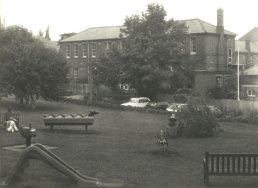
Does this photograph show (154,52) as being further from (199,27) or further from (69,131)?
(69,131)

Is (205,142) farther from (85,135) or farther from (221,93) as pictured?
(221,93)

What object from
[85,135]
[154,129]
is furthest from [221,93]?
[85,135]

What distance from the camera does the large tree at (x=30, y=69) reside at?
3478cm

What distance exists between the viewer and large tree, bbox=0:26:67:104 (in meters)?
34.8

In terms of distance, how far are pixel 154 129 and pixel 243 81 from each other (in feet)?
84.7

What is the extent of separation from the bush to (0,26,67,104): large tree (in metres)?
17.2

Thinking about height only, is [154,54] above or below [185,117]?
above

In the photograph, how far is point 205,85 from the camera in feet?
165

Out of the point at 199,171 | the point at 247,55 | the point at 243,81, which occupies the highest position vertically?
the point at 247,55

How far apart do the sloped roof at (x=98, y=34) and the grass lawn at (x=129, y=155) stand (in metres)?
33.6

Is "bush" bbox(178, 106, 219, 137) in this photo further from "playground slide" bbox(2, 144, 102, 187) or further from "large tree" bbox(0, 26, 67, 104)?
"large tree" bbox(0, 26, 67, 104)

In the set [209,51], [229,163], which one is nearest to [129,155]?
[229,163]

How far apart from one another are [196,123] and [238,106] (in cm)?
1358

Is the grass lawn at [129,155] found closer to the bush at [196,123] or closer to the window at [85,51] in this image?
the bush at [196,123]
